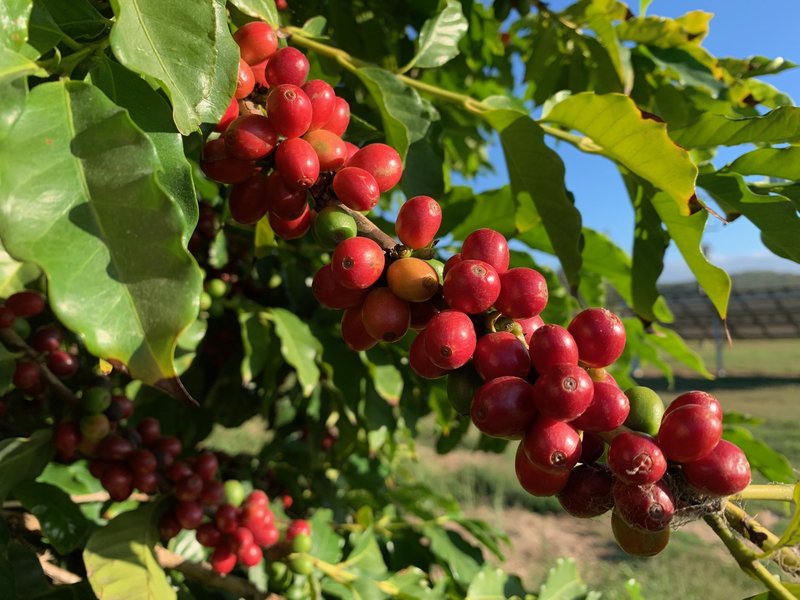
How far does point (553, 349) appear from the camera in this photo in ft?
1.80

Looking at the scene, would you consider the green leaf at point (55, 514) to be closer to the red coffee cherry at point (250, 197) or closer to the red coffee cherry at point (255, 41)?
the red coffee cherry at point (250, 197)

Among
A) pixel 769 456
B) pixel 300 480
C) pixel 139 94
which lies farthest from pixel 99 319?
pixel 300 480

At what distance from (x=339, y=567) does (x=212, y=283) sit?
2.70 ft

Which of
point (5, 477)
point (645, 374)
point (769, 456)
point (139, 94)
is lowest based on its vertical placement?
point (645, 374)

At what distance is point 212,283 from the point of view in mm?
1734

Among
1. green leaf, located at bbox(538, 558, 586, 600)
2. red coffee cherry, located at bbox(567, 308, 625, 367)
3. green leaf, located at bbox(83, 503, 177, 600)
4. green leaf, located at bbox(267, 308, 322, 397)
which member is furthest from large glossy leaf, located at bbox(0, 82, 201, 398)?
green leaf, located at bbox(538, 558, 586, 600)

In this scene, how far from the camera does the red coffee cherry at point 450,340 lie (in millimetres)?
565

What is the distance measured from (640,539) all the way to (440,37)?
3.40 ft

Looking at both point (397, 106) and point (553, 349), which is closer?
point (553, 349)

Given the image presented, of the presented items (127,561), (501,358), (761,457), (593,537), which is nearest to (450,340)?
(501,358)

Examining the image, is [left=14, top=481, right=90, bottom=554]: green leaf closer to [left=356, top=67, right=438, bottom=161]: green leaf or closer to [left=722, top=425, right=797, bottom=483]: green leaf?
[left=356, top=67, right=438, bottom=161]: green leaf

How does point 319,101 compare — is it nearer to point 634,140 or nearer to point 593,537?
point 634,140

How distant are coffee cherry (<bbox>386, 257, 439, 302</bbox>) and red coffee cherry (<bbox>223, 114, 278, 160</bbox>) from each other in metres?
0.21

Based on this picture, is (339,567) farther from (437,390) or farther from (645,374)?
(645,374)
